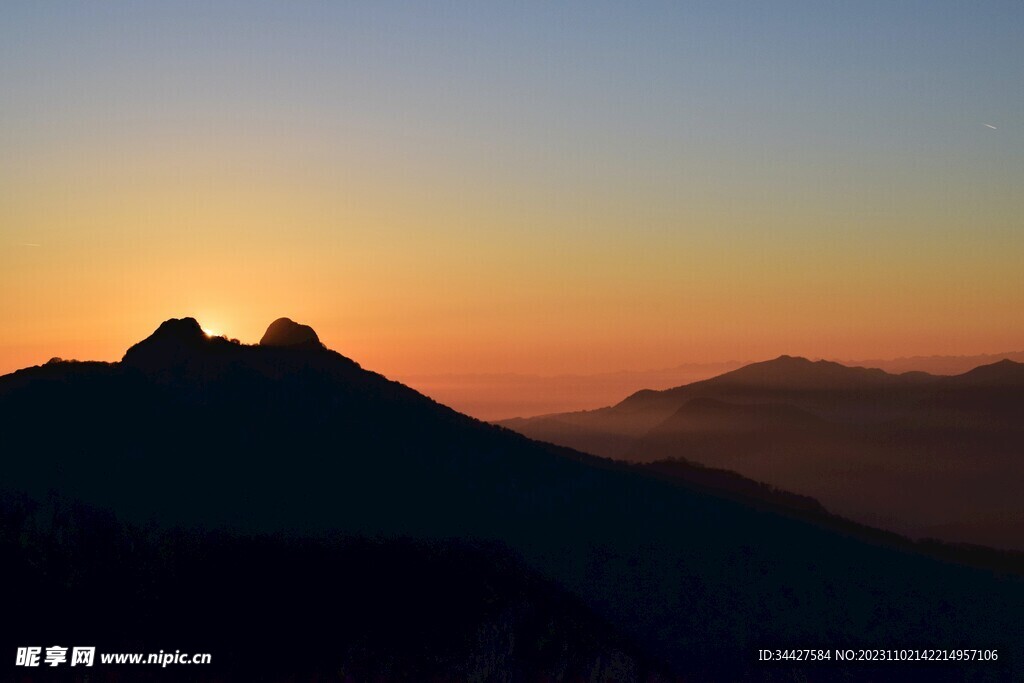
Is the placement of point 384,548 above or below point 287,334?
below

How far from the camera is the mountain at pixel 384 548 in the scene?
4428cm

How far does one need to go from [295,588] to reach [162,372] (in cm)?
2719

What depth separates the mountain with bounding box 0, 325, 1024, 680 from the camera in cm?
4428

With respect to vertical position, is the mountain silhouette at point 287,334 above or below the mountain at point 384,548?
above

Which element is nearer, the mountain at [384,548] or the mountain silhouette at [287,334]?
the mountain at [384,548]

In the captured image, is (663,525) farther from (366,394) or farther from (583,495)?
(366,394)

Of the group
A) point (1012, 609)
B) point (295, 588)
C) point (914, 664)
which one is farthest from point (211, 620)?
point (1012, 609)

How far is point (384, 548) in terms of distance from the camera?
49312mm

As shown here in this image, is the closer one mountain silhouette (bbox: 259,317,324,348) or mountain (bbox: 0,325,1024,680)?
mountain (bbox: 0,325,1024,680)

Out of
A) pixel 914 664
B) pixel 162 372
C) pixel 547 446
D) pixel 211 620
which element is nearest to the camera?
pixel 211 620

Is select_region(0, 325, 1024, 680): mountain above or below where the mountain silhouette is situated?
below

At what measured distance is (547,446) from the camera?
76.6 meters

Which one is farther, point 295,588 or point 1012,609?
point 1012,609

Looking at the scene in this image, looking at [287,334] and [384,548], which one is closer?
[384,548]
